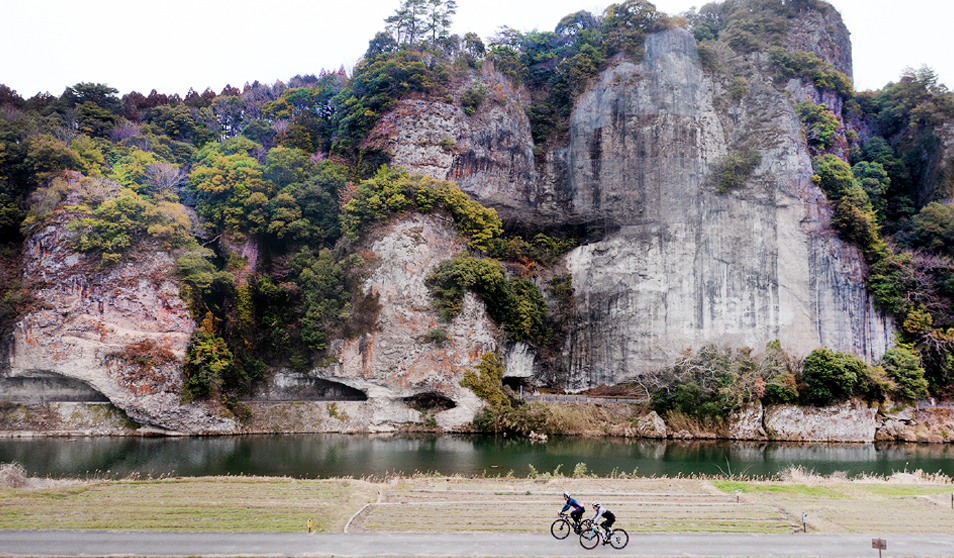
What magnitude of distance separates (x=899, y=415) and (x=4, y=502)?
39763 millimetres

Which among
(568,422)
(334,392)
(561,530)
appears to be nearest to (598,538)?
(561,530)

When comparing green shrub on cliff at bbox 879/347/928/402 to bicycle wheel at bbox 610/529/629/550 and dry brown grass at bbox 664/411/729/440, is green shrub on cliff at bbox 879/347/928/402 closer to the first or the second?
dry brown grass at bbox 664/411/729/440

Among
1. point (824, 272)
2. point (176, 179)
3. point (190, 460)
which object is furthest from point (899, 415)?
point (176, 179)

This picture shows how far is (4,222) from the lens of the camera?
36.4 m

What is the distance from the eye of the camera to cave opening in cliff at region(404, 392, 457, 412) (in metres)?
37.7

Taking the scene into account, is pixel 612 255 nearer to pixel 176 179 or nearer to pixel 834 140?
pixel 834 140

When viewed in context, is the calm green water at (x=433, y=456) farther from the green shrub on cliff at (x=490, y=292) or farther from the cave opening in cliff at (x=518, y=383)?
the cave opening in cliff at (x=518, y=383)

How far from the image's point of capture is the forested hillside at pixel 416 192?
3625cm

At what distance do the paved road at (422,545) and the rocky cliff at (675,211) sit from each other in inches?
1126

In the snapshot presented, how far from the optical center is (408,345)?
3772 centimetres

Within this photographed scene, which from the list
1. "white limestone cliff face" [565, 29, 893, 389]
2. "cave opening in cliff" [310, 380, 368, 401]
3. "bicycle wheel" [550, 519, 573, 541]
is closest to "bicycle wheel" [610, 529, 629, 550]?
"bicycle wheel" [550, 519, 573, 541]

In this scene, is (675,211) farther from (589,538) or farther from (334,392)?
(589,538)

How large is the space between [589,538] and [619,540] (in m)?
0.60

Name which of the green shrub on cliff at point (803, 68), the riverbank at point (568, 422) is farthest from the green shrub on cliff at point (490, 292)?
the green shrub on cliff at point (803, 68)
